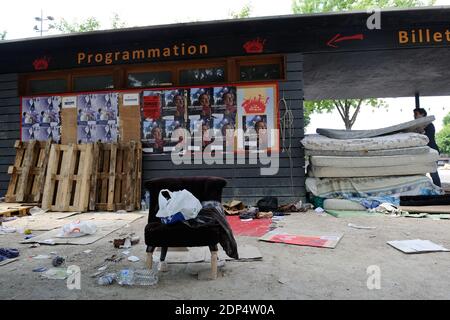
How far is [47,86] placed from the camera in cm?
762

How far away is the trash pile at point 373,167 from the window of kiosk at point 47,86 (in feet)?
19.7

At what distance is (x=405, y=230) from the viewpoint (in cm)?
445

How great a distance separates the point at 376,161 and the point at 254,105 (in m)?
2.76

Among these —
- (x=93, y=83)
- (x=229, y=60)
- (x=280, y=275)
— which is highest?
(x=229, y=60)

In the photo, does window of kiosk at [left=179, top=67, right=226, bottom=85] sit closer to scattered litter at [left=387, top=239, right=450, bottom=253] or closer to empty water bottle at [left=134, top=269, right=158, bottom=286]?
scattered litter at [left=387, top=239, right=450, bottom=253]

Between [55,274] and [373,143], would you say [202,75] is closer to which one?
[373,143]

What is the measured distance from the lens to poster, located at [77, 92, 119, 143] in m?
7.24

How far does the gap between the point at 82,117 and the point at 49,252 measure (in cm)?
442

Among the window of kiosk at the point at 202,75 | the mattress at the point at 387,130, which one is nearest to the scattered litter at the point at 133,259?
the window of kiosk at the point at 202,75

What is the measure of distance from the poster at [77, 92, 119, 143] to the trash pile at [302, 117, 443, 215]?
4503 millimetres

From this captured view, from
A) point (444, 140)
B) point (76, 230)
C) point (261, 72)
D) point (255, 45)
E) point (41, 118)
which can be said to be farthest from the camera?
point (444, 140)

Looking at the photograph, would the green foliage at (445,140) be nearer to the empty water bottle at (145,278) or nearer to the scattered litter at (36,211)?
the scattered litter at (36,211)

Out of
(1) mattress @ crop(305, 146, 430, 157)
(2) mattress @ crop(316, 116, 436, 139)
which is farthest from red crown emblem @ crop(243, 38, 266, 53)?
(1) mattress @ crop(305, 146, 430, 157)

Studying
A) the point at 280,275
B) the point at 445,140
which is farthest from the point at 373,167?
the point at 445,140
